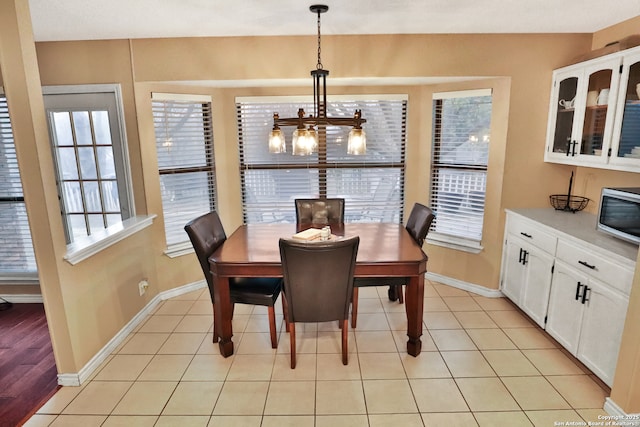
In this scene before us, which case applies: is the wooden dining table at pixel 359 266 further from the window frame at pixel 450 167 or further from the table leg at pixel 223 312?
the window frame at pixel 450 167

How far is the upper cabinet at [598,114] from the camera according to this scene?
2.36 metres

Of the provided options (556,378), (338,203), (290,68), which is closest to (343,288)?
(338,203)

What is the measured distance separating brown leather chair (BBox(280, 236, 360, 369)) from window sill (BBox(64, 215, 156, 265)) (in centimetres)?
133

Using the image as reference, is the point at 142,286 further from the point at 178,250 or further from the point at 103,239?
the point at 103,239

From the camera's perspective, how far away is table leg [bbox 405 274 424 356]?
8.17ft

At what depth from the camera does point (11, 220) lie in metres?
3.41

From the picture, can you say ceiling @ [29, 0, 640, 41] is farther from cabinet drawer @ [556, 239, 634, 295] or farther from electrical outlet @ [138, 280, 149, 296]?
electrical outlet @ [138, 280, 149, 296]

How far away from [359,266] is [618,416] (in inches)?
63.4

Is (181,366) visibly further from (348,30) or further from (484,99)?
(484,99)

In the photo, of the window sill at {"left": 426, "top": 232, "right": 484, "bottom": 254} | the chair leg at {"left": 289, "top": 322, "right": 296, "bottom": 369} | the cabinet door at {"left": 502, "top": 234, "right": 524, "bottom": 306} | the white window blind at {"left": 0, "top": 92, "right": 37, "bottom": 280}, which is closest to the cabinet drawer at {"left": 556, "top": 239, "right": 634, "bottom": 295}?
the cabinet door at {"left": 502, "top": 234, "right": 524, "bottom": 306}

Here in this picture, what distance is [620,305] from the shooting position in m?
2.05

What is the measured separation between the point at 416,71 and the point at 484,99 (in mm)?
730

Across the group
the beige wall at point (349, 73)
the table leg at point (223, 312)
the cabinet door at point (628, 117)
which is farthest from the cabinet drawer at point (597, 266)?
the table leg at point (223, 312)

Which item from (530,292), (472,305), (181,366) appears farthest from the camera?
(472,305)
